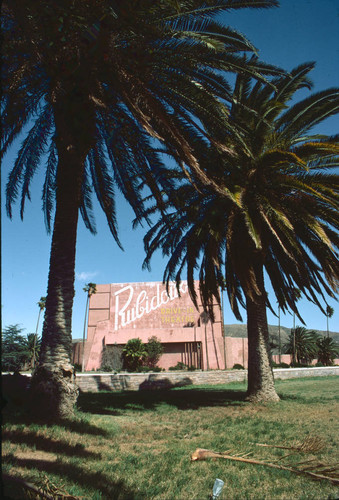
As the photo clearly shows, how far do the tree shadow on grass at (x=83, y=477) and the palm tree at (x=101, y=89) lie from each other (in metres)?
3.35

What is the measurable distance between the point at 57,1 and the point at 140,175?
480 cm

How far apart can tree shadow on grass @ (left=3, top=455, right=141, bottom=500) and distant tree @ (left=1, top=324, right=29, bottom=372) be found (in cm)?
5346

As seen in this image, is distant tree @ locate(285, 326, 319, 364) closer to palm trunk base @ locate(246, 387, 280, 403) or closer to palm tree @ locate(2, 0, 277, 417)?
palm trunk base @ locate(246, 387, 280, 403)

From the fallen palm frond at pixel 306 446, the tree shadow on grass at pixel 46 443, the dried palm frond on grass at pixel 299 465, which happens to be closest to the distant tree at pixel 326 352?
the fallen palm frond at pixel 306 446

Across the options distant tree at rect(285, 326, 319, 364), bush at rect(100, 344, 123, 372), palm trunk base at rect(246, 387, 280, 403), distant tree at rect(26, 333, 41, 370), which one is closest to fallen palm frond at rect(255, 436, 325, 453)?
palm trunk base at rect(246, 387, 280, 403)

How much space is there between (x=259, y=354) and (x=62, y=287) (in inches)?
320

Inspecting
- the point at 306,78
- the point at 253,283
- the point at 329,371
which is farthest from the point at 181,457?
the point at 329,371

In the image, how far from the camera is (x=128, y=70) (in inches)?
300

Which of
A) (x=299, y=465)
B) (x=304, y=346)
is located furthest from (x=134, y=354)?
(x=299, y=465)

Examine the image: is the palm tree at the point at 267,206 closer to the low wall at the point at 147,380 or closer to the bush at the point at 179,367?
the low wall at the point at 147,380

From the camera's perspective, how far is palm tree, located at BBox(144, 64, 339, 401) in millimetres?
10969

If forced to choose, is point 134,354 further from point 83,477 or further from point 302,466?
point 83,477

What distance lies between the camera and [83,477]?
4422mm

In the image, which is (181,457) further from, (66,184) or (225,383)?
(225,383)
